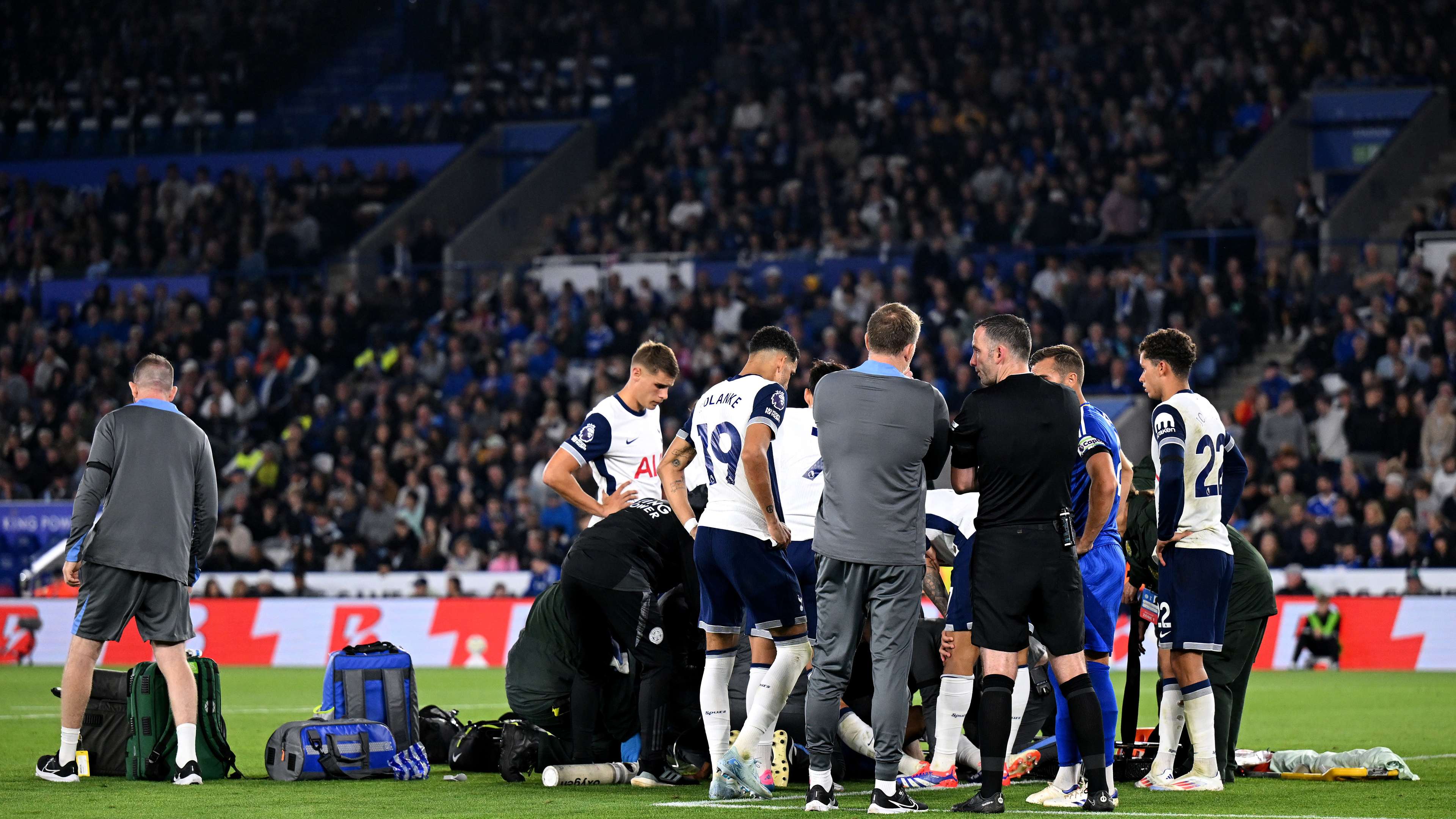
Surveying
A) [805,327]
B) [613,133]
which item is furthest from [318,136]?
[805,327]

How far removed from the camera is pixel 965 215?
95.7ft

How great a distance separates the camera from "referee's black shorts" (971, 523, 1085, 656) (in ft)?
27.2

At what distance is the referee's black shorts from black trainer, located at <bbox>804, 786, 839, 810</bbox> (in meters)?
1.03

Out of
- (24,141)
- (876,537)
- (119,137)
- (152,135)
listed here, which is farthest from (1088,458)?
(24,141)

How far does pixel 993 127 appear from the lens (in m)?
30.7

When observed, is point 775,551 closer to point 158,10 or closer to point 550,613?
point 550,613

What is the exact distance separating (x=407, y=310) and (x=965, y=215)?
33.0ft

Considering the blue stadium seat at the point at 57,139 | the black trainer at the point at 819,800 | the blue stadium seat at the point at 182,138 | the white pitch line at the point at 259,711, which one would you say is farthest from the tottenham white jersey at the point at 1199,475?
the blue stadium seat at the point at 57,139

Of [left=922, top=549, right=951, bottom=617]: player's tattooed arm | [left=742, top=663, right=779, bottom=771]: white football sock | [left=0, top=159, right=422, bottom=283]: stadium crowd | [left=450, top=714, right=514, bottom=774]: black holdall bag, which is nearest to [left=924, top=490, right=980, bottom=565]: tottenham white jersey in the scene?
[left=922, top=549, right=951, bottom=617]: player's tattooed arm

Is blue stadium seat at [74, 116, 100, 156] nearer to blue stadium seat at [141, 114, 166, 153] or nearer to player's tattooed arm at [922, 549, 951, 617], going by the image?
blue stadium seat at [141, 114, 166, 153]

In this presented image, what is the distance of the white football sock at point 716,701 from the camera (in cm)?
941

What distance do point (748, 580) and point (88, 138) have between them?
3263 cm

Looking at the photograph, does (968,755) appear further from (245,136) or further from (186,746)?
(245,136)

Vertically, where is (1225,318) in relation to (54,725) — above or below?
above
